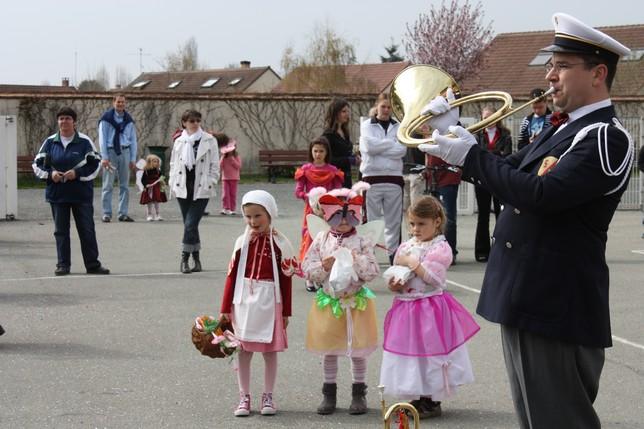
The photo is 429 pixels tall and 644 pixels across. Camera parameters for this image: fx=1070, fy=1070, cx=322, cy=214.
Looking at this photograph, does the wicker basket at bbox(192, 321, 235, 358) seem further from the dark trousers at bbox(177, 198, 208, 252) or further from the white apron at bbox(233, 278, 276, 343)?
the dark trousers at bbox(177, 198, 208, 252)

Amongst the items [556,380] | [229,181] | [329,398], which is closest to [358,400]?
[329,398]

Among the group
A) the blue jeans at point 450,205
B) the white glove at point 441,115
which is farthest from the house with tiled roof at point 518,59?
the white glove at point 441,115

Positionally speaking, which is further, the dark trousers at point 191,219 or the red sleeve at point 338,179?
the dark trousers at point 191,219

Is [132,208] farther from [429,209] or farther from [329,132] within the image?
[429,209]

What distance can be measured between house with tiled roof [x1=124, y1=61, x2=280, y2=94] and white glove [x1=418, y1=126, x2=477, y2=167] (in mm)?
57860

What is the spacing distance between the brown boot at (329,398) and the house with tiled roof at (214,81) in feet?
182

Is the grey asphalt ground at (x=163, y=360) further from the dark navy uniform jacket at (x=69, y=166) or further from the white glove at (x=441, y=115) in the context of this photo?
the white glove at (x=441, y=115)

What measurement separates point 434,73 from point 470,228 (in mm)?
11834

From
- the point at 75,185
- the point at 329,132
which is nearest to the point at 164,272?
the point at 75,185

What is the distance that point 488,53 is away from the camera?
4828 centimetres

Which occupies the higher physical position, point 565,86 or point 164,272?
point 565,86

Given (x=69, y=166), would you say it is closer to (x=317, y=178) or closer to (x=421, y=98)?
(x=317, y=178)

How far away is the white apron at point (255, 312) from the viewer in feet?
20.5

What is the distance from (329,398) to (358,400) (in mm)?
170
